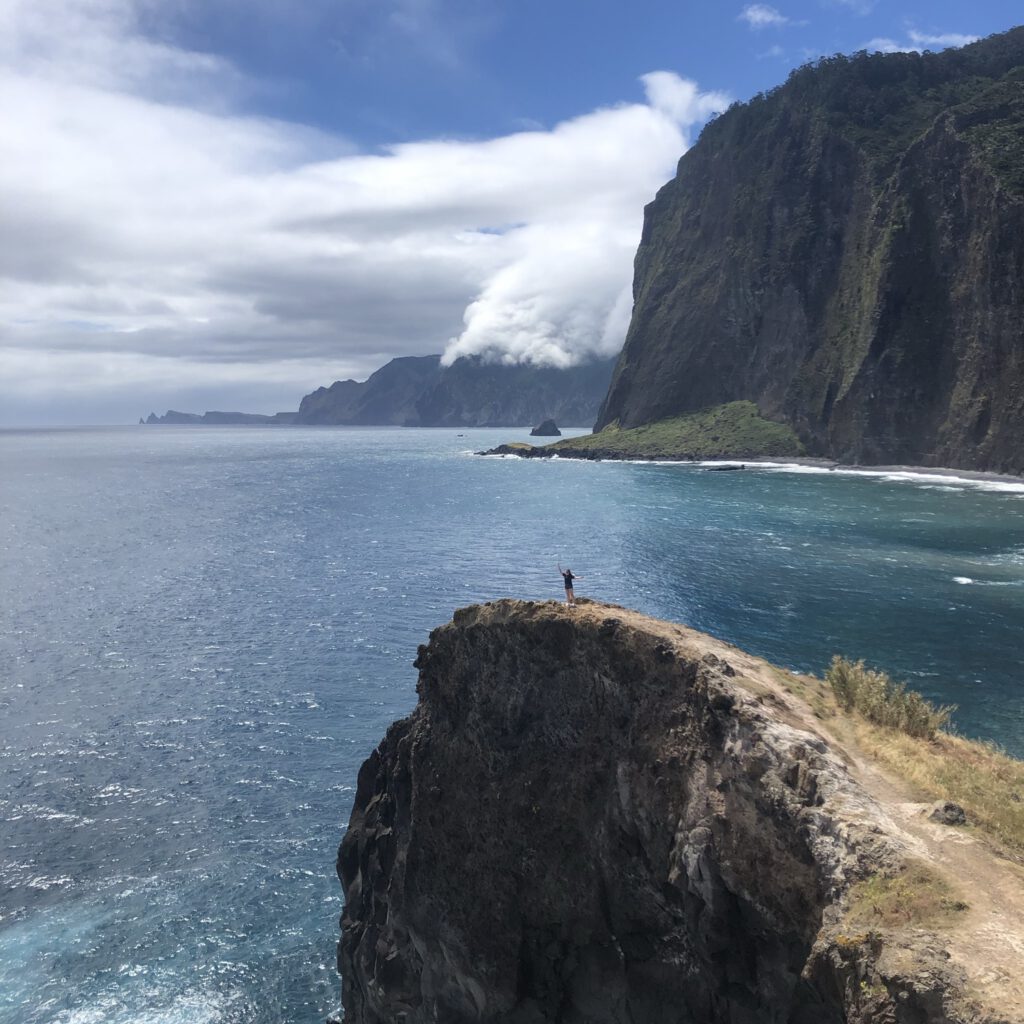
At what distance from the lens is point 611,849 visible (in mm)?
20016

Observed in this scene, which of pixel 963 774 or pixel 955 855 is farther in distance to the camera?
pixel 963 774

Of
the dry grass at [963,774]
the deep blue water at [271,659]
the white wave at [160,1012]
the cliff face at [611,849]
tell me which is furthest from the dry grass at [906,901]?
the white wave at [160,1012]

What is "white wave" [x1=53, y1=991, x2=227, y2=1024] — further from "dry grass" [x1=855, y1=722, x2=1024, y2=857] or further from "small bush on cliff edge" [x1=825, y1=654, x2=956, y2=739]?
"dry grass" [x1=855, y1=722, x2=1024, y2=857]

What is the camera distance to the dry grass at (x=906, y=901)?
42.1 feet

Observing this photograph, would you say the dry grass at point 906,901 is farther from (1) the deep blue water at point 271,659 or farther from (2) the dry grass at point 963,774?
(1) the deep blue water at point 271,659

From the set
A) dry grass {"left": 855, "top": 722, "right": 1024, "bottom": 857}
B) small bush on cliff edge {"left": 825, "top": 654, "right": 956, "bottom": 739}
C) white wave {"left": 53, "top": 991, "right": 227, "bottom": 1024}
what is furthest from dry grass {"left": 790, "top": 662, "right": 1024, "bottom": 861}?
Result: white wave {"left": 53, "top": 991, "right": 227, "bottom": 1024}

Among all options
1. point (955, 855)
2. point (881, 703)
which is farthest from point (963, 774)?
point (955, 855)

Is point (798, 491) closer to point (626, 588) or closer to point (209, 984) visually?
point (626, 588)

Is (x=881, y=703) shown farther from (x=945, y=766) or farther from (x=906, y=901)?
(x=906, y=901)

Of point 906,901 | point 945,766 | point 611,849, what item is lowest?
point 611,849

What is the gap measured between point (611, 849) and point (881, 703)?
803 centimetres

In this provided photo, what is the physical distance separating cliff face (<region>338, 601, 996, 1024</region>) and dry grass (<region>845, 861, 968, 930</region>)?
0.37m

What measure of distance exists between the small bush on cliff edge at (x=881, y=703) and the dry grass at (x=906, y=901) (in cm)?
673

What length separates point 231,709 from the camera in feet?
158
